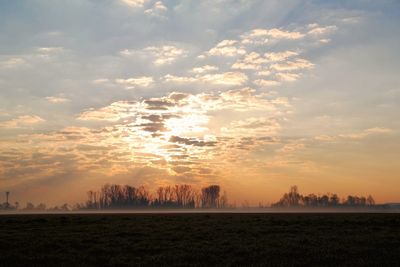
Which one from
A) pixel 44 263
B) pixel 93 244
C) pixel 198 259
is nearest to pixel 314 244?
pixel 198 259

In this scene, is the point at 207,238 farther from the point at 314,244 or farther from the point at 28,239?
the point at 28,239

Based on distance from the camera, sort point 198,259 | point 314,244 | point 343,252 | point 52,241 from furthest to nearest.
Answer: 1. point 52,241
2. point 314,244
3. point 343,252
4. point 198,259

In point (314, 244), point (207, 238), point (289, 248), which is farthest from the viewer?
point (207, 238)

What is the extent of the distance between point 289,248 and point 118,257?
10.8 m

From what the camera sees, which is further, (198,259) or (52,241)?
(52,241)

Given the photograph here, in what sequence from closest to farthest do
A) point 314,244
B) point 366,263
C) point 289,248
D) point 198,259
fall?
point 366,263, point 198,259, point 289,248, point 314,244

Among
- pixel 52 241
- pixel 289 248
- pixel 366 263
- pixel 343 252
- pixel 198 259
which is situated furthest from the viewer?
pixel 52 241

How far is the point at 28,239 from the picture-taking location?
1243 inches

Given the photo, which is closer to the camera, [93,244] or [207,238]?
[93,244]

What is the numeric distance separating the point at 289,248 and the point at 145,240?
11432 mm

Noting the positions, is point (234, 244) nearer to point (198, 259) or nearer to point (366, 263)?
point (198, 259)

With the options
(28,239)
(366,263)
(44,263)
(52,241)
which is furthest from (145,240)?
(366,263)

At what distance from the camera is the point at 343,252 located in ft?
80.0

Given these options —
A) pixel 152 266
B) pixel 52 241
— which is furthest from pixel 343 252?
pixel 52 241
